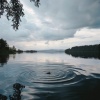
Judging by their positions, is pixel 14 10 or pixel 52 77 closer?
pixel 14 10

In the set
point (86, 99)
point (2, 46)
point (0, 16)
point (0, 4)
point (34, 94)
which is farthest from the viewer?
point (2, 46)

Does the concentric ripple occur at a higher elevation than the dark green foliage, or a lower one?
lower

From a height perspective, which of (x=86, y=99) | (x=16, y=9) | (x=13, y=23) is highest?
(x=16, y=9)

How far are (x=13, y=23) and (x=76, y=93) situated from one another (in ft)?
36.6

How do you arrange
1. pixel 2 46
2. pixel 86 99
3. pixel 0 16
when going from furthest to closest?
pixel 2 46 < pixel 86 99 < pixel 0 16

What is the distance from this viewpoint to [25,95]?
16578 millimetres

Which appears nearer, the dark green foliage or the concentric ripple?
the dark green foliage

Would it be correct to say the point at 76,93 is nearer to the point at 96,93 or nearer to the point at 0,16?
the point at 96,93

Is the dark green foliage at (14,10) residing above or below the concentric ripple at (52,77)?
above

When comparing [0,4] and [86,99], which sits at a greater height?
[0,4]

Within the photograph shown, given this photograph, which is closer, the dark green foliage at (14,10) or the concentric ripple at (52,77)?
the dark green foliage at (14,10)

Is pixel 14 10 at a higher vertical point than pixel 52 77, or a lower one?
higher

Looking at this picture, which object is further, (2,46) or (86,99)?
(2,46)

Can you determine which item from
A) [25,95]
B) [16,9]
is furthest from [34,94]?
[16,9]
